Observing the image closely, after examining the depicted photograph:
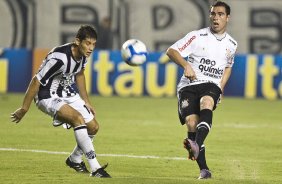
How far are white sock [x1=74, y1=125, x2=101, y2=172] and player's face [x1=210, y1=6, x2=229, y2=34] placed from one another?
195 centimetres

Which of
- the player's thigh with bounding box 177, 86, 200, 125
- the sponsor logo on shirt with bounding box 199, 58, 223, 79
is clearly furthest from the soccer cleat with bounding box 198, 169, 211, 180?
the sponsor logo on shirt with bounding box 199, 58, 223, 79

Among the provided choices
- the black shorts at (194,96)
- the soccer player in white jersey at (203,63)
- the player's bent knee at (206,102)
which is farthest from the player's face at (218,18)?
the player's bent knee at (206,102)

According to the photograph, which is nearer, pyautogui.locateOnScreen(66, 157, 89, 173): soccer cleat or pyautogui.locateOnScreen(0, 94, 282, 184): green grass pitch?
pyautogui.locateOnScreen(0, 94, 282, 184): green grass pitch

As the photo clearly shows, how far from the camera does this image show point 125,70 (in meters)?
24.9

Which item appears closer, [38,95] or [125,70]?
[38,95]

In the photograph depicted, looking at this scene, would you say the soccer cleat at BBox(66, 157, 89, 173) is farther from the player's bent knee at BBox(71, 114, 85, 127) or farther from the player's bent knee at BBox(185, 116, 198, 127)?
the player's bent knee at BBox(185, 116, 198, 127)

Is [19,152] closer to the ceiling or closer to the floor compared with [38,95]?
closer to the floor

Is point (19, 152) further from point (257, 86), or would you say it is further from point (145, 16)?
point (145, 16)

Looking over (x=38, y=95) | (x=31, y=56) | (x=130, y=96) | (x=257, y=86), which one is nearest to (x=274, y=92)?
(x=257, y=86)

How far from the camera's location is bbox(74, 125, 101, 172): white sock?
10.4 m

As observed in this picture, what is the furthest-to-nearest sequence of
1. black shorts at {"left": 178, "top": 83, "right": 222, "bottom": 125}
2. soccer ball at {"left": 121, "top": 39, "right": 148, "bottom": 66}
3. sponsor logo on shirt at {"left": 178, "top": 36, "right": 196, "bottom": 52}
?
soccer ball at {"left": 121, "top": 39, "right": 148, "bottom": 66} < sponsor logo on shirt at {"left": 178, "top": 36, "right": 196, "bottom": 52} < black shorts at {"left": 178, "top": 83, "right": 222, "bottom": 125}

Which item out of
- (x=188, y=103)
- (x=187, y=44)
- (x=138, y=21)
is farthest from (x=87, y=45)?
(x=138, y=21)

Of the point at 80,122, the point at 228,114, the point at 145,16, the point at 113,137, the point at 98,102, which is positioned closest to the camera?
the point at 80,122

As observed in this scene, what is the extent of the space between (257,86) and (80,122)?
14.8 meters
